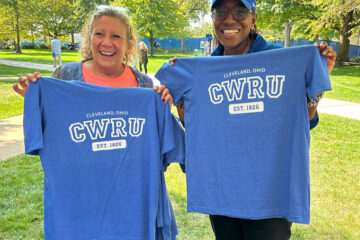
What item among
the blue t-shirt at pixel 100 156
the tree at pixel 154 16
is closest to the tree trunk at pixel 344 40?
Answer: the blue t-shirt at pixel 100 156

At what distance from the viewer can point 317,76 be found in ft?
5.98

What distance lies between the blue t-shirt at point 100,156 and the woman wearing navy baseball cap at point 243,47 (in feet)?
1.58

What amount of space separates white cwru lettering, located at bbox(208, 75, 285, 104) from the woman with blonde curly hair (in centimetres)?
35

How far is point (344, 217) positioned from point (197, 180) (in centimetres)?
241

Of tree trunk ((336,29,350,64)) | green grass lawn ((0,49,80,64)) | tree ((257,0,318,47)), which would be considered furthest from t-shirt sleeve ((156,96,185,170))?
tree trunk ((336,29,350,64))

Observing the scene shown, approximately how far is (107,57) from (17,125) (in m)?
5.67

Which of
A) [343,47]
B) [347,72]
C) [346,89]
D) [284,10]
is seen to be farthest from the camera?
[343,47]

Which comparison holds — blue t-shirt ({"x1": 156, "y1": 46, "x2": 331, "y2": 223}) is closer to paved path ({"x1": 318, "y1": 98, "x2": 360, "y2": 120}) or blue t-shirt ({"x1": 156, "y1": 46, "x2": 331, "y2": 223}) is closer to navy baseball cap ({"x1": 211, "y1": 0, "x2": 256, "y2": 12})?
navy baseball cap ({"x1": 211, "y1": 0, "x2": 256, "y2": 12})

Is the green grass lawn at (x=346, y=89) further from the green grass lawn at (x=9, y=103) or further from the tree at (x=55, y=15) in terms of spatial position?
the tree at (x=55, y=15)

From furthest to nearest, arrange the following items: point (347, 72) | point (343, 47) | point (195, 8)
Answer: point (195, 8), point (343, 47), point (347, 72)

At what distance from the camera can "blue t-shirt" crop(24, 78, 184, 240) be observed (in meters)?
2.03

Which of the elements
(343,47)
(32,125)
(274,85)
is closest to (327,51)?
(274,85)

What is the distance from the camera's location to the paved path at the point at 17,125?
18.0ft

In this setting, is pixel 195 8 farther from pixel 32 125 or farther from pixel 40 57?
pixel 32 125
